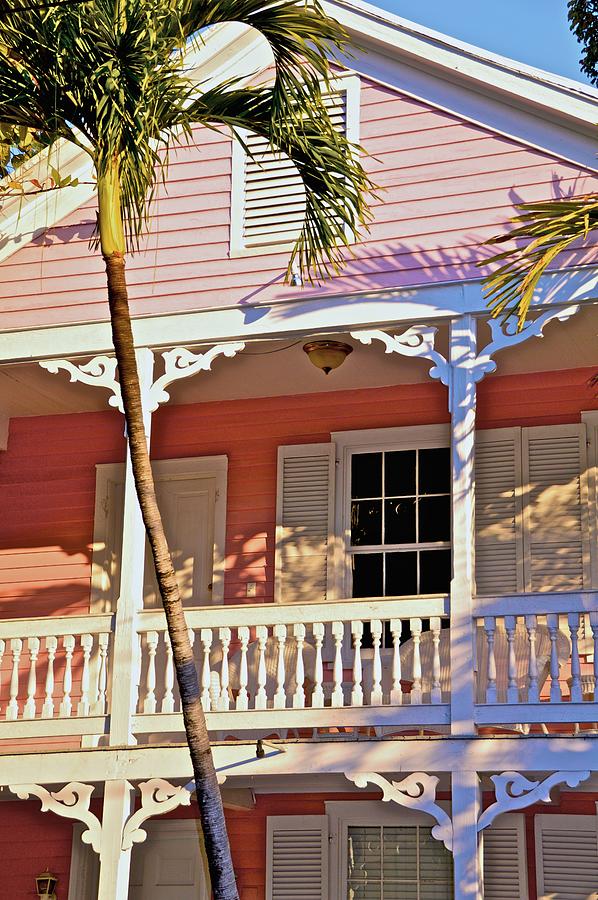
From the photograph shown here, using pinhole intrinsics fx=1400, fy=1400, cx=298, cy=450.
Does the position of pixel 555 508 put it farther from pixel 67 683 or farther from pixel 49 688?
pixel 49 688

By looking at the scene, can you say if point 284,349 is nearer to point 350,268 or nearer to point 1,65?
point 350,268

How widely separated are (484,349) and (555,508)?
6.86 ft

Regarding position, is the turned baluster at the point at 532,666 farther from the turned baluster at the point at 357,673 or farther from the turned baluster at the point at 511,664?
the turned baluster at the point at 357,673

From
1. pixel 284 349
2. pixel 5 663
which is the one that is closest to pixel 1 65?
pixel 284 349

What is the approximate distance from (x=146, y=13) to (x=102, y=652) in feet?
14.6

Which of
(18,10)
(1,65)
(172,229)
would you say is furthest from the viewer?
(172,229)

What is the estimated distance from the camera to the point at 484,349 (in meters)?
9.36

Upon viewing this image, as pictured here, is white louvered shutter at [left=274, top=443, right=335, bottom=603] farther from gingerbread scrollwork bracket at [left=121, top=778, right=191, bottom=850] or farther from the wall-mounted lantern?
the wall-mounted lantern

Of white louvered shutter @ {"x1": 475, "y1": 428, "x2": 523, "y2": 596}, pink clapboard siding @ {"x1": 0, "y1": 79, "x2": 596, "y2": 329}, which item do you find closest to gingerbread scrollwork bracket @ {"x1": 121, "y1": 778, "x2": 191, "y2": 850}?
white louvered shutter @ {"x1": 475, "y1": 428, "x2": 523, "y2": 596}

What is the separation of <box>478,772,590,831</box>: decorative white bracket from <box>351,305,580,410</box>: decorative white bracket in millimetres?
2646

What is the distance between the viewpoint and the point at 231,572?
11.9m

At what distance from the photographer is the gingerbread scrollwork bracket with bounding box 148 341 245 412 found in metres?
10.1

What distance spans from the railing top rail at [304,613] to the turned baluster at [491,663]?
29 centimetres

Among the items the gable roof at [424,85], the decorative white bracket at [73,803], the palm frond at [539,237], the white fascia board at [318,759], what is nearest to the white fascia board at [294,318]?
the palm frond at [539,237]
